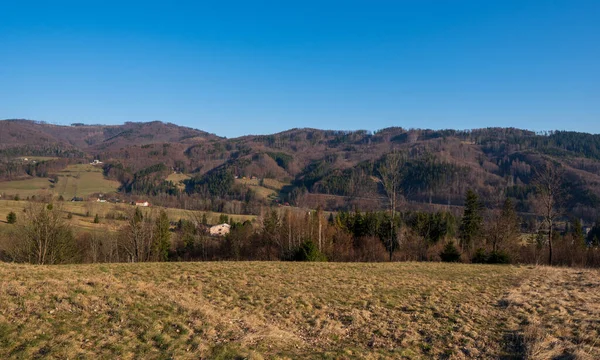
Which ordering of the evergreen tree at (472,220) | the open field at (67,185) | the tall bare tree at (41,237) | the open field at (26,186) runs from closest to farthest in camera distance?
the tall bare tree at (41,237) → the evergreen tree at (472,220) → the open field at (26,186) → the open field at (67,185)

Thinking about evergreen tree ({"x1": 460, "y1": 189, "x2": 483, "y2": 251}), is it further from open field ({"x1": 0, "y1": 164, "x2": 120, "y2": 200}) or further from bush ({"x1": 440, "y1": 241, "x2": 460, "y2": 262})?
open field ({"x1": 0, "y1": 164, "x2": 120, "y2": 200})

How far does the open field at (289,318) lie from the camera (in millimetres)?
9453

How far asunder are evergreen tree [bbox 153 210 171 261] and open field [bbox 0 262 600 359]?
33691 mm

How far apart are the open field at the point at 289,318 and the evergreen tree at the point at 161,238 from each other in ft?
111

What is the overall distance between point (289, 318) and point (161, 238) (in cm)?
4490

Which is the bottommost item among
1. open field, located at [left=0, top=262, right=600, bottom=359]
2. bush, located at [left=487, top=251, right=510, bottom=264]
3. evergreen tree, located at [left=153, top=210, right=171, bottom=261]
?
evergreen tree, located at [left=153, top=210, right=171, bottom=261]

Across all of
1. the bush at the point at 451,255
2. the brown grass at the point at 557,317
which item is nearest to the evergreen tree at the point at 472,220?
the bush at the point at 451,255

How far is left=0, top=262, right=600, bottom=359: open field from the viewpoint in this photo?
31.0 feet

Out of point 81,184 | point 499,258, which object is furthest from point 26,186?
point 499,258

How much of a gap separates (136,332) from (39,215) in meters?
31.2

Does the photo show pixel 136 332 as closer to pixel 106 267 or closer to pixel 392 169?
pixel 106 267

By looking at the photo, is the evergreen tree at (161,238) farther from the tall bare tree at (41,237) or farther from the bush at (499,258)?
the bush at (499,258)

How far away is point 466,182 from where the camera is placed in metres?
198

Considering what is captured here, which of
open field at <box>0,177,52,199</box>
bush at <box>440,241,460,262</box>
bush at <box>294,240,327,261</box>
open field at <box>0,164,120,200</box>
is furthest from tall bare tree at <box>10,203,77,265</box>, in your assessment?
open field at <box>0,177,52,199</box>
